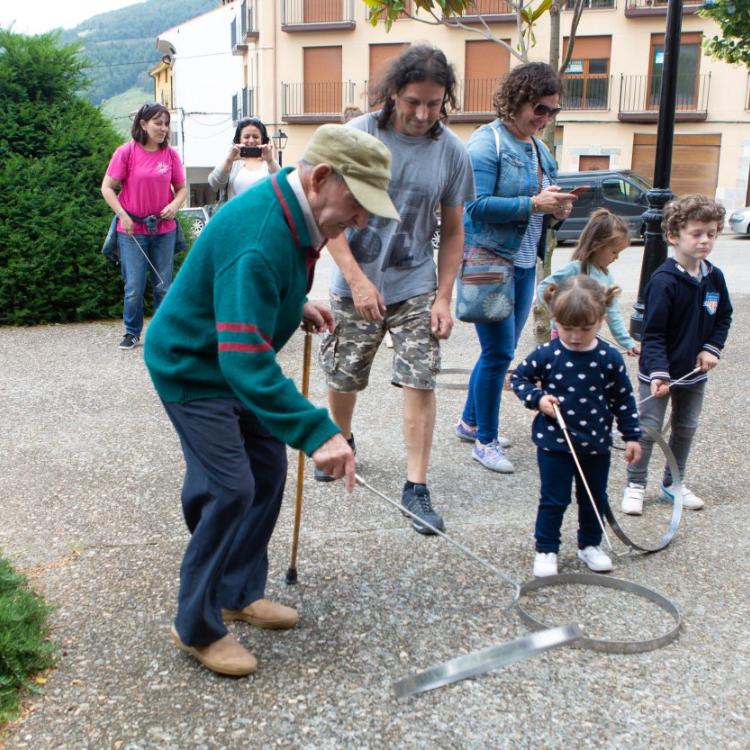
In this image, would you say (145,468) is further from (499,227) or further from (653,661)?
(653,661)

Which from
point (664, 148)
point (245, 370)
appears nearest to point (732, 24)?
point (664, 148)

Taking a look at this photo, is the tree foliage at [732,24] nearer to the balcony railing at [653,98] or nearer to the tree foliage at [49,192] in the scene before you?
the tree foliage at [49,192]

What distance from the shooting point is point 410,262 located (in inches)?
166

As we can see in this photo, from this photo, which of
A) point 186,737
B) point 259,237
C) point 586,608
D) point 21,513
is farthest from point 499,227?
point 186,737

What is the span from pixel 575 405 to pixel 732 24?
7717mm

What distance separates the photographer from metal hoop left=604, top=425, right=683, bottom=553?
3.83 metres

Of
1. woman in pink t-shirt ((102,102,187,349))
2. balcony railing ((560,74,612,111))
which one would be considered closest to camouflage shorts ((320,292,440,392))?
woman in pink t-shirt ((102,102,187,349))

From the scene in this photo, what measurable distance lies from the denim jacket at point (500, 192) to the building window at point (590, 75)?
3212 cm

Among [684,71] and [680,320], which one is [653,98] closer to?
[684,71]

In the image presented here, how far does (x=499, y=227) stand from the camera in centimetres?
470

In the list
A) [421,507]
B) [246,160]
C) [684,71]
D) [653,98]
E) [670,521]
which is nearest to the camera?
[421,507]

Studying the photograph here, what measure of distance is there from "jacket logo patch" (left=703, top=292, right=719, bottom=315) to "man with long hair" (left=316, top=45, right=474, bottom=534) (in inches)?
45.0

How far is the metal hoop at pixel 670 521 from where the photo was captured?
383 centimetres

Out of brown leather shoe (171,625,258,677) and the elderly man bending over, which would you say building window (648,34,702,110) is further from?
brown leather shoe (171,625,258,677)
